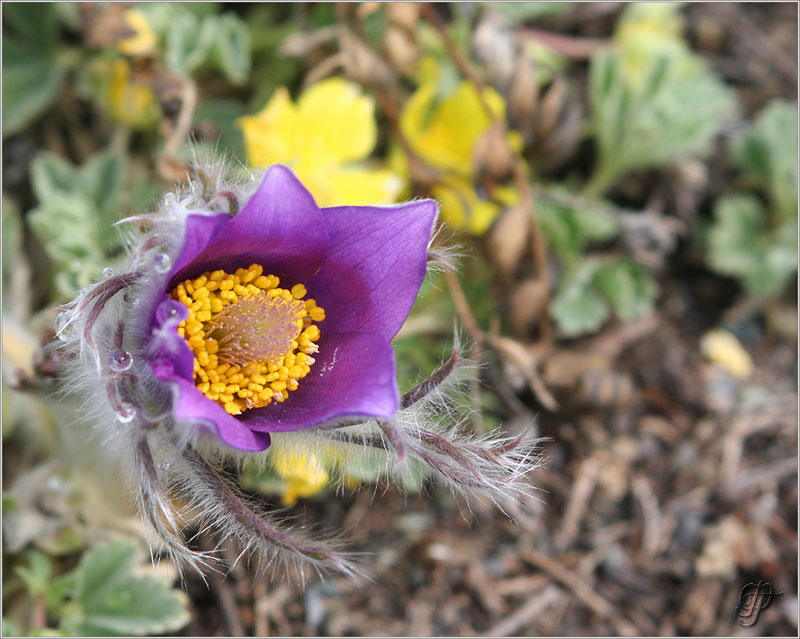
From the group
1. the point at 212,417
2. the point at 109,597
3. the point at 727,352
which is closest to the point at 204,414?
the point at 212,417

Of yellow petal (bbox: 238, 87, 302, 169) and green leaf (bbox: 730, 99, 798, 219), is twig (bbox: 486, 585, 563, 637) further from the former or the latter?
green leaf (bbox: 730, 99, 798, 219)

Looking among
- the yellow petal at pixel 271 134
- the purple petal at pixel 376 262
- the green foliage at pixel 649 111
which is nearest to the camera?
the purple petal at pixel 376 262

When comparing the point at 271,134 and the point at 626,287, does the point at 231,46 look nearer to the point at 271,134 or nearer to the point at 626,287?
the point at 271,134

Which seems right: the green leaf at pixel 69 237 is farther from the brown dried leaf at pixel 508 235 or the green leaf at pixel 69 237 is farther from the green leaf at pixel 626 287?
the green leaf at pixel 626 287

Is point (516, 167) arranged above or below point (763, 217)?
above

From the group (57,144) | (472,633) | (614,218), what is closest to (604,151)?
(614,218)

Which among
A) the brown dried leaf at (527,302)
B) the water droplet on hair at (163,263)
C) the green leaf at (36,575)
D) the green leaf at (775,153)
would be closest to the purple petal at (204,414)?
the water droplet on hair at (163,263)
